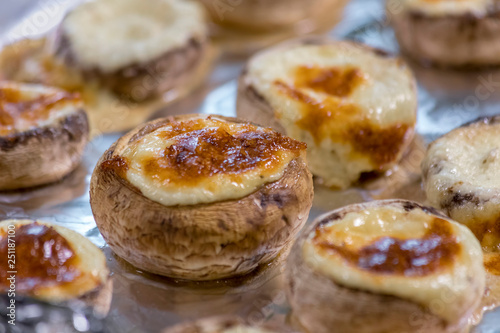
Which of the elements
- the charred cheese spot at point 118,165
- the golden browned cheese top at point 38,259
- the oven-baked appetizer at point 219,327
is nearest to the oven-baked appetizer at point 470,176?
the oven-baked appetizer at point 219,327

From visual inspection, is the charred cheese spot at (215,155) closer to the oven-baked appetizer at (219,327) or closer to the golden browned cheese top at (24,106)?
the oven-baked appetizer at (219,327)

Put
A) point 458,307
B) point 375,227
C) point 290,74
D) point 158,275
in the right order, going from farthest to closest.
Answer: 1. point 290,74
2. point 158,275
3. point 375,227
4. point 458,307

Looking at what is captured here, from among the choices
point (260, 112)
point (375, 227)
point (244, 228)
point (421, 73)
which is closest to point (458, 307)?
point (375, 227)

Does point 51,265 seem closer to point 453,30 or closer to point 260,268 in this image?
point 260,268

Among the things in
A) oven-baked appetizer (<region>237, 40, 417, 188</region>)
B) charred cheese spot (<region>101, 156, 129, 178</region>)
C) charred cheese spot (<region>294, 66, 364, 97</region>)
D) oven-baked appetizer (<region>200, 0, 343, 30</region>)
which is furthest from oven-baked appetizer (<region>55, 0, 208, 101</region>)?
charred cheese spot (<region>101, 156, 129, 178</region>)

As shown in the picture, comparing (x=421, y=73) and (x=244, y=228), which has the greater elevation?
(x=244, y=228)

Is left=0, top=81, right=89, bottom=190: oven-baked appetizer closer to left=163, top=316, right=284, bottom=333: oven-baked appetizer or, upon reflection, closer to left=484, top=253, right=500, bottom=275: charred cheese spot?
left=163, top=316, right=284, bottom=333: oven-baked appetizer

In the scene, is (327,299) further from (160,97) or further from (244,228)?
(160,97)
